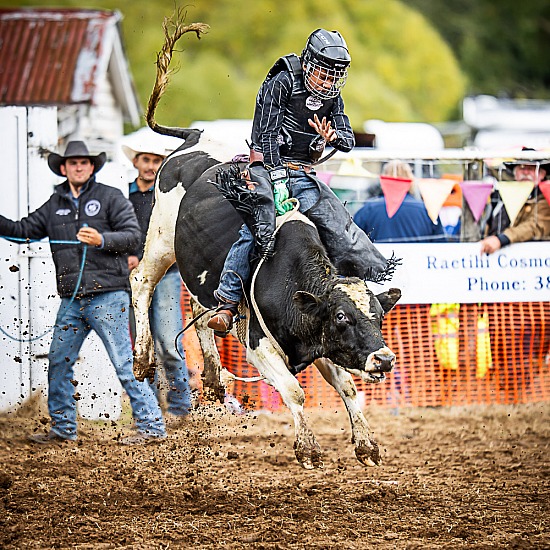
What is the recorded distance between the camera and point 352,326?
4965 mm

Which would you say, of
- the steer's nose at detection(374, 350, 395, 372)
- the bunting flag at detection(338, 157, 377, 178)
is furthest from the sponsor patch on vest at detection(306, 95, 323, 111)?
the bunting flag at detection(338, 157, 377, 178)

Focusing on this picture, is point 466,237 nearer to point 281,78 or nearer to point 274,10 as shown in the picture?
point 281,78

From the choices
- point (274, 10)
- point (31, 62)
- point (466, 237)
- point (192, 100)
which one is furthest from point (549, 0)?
point (466, 237)

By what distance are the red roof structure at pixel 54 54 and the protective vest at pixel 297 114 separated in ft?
32.2

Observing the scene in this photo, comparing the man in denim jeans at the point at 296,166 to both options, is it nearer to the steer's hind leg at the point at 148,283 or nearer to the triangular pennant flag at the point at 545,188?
the steer's hind leg at the point at 148,283

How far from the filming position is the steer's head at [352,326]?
485 cm

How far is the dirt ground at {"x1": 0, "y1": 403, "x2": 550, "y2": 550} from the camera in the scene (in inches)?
196

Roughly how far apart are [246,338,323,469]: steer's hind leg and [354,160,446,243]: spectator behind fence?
3.11 metres

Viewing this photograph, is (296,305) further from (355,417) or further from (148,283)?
(148,283)

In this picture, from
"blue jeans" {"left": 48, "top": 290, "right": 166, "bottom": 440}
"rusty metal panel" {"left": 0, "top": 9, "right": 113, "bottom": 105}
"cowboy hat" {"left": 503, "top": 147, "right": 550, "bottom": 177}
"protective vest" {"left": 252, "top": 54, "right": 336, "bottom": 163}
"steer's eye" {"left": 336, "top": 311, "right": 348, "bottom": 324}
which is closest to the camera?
"steer's eye" {"left": 336, "top": 311, "right": 348, "bottom": 324}

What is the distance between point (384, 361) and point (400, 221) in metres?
3.93

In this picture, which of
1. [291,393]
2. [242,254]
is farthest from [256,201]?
[291,393]

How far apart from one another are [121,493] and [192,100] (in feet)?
57.0

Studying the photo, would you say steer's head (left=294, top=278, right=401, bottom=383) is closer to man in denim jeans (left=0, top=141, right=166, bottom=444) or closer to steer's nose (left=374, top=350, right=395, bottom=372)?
steer's nose (left=374, top=350, right=395, bottom=372)
